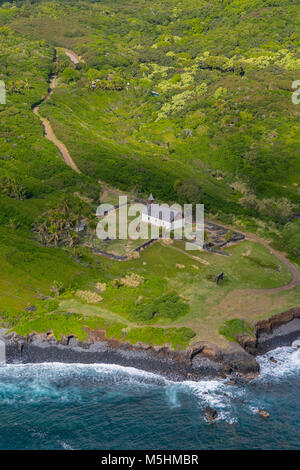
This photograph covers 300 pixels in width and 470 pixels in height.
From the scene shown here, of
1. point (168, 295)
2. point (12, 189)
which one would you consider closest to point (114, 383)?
point (168, 295)

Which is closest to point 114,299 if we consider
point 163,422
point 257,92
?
point 163,422

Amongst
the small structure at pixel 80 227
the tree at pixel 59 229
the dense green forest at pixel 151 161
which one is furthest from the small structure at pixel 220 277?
the small structure at pixel 80 227

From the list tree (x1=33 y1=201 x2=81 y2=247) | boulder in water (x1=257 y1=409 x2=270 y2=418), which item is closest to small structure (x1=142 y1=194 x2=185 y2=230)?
tree (x1=33 y1=201 x2=81 y2=247)

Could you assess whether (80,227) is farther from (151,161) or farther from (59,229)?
(151,161)

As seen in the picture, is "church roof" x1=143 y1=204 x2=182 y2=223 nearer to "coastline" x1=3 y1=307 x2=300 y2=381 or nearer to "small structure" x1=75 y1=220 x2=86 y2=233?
A: "small structure" x1=75 y1=220 x2=86 y2=233

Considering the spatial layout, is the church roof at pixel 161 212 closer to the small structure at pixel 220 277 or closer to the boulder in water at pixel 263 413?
the small structure at pixel 220 277

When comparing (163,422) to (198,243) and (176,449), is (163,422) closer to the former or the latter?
(176,449)
